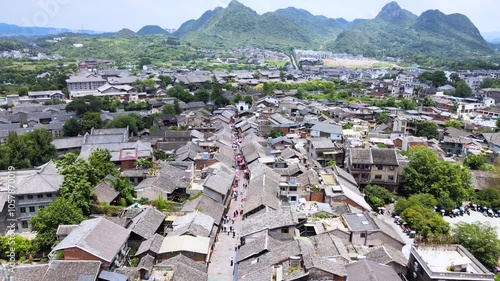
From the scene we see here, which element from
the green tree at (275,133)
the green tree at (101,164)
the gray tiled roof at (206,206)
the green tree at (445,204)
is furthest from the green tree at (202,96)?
the green tree at (445,204)

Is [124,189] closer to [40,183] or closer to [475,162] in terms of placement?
[40,183]

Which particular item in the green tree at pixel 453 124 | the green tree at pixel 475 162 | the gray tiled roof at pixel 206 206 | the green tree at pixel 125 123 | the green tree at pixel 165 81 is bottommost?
the gray tiled roof at pixel 206 206

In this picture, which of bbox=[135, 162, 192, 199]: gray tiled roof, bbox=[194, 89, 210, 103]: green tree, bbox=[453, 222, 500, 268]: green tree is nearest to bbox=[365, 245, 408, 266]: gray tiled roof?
bbox=[453, 222, 500, 268]: green tree

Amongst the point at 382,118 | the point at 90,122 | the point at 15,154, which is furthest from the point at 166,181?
the point at 382,118

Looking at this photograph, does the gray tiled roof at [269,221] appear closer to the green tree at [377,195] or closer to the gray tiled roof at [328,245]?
the gray tiled roof at [328,245]

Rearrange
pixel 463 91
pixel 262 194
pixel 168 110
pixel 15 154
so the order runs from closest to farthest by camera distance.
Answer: pixel 262 194 < pixel 15 154 < pixel 168 110 < pixel 463 91

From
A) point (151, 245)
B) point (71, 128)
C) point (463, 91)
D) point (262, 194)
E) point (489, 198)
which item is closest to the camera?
point (151, 245)
